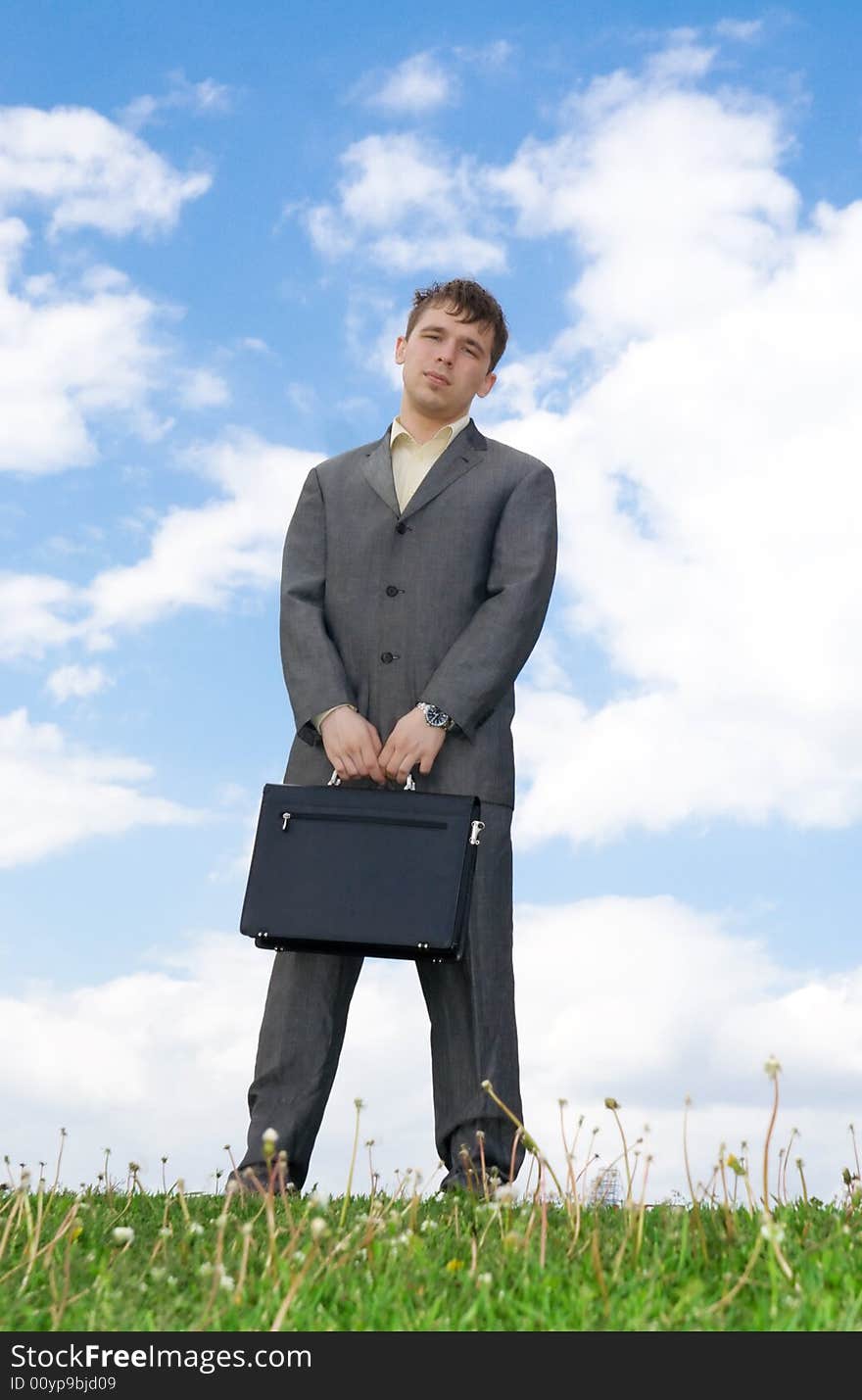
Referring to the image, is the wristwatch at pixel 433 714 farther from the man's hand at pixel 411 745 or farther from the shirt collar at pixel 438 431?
the shirt collar at pixel 438 431

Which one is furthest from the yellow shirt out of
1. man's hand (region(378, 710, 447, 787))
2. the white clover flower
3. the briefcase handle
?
the white clover flower

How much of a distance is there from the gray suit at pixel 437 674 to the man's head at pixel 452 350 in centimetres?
21

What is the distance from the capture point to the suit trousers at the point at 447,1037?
5336mm

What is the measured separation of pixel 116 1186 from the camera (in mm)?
5469

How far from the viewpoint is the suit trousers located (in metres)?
5.34

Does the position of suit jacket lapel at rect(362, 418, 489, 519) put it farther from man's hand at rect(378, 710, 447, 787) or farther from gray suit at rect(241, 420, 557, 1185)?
man's hand at rect(378, 710, 447, 787)

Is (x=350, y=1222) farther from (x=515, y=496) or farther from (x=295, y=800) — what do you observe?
(x=515, y=496)

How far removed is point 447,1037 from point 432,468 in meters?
2.36

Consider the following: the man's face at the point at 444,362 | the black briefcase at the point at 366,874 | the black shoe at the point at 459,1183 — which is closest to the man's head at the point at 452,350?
the man's face at the point at 444,362

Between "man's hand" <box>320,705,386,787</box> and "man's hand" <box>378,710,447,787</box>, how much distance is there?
68mm

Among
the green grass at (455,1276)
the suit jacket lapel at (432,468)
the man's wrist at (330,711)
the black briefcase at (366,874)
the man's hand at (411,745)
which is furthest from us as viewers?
the suit jacket lapel at (432,468)

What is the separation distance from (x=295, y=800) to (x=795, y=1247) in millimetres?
2538

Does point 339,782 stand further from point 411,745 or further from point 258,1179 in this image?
point 258,1179
